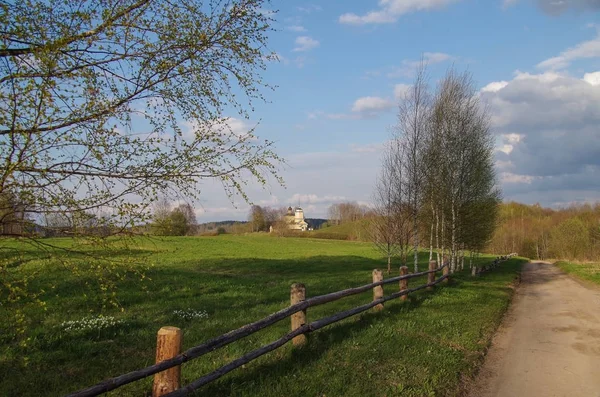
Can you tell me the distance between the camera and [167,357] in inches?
176

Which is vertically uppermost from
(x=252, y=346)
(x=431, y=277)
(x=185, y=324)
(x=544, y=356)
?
(x=431, y=277)

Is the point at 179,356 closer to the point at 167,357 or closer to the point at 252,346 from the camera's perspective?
the point at 167,357

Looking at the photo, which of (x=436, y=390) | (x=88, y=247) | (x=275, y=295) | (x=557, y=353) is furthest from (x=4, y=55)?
(x=275, y=295)

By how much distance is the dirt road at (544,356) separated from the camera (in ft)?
20.4

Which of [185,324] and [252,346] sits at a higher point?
[252,346]

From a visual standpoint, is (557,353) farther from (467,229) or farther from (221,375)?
(467,229)

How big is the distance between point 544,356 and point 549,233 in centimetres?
8489

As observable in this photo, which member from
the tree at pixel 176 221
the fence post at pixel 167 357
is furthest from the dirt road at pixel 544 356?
the tree at pixel 176 221

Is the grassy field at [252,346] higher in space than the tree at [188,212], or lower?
lower

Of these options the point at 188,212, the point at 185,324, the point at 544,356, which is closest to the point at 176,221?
the point at 188,212

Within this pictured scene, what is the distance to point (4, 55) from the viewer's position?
3734 mm

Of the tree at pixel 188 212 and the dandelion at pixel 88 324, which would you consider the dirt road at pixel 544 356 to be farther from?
the dandelion at pixel 88 324

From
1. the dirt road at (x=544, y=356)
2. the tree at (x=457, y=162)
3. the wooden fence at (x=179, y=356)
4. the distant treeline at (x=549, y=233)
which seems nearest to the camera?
the wooden fence at (x=179, y=356)

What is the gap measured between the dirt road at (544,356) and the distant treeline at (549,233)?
36275mm
